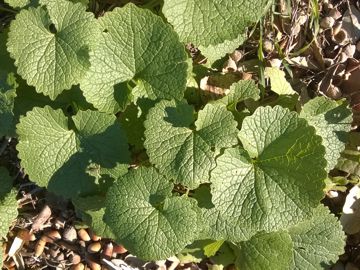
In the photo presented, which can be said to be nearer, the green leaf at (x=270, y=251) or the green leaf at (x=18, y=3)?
the green leaf at (x=18, y=3)

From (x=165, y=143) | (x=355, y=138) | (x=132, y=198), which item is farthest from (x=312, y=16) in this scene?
(x=132, y=198)

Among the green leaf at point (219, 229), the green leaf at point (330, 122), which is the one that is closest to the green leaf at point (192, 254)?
the green leaf at point (219, 229)

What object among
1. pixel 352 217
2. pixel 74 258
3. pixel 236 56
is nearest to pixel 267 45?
pixel 236 56

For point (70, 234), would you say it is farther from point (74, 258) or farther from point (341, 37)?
point (341, 37)

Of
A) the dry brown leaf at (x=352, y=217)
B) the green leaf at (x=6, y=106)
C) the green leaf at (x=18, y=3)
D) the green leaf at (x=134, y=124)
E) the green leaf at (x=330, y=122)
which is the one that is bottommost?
the dry brown leaf at (x=352, y=217)

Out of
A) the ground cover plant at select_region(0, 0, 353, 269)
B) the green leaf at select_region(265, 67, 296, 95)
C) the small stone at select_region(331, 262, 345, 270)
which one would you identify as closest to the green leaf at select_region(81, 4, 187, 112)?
the ground cover plant at select_region(0, 0, 353, 269)

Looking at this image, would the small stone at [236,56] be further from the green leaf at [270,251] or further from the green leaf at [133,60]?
the green leaf at [270,251]

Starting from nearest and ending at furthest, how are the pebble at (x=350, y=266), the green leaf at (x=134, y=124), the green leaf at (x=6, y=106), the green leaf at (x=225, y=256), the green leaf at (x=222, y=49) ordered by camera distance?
the green leaf at (x=6, y=106) → the green leaf at (x=134, y=124) → the green leaf at (x=222, y=49) → the green leaf at (x=225, y=256) → the pebble at (x=350, y=266)

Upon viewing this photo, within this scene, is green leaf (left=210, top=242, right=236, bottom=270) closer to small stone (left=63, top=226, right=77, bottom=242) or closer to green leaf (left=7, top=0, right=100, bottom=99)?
small stone (left=63, top=226, right=77, bottom=242)
